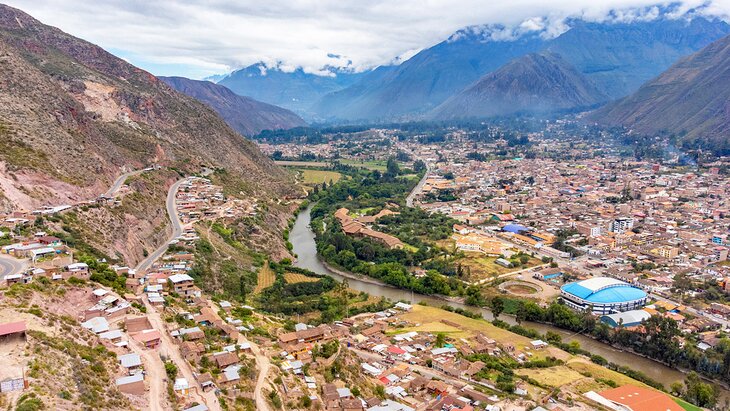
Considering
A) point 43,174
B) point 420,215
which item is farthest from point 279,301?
point 420,215

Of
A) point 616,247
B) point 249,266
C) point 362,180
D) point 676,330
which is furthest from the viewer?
point 362,180

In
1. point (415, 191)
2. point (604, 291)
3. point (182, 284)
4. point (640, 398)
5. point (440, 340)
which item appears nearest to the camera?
point (640, 398)

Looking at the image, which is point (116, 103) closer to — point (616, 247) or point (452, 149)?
point (616, 247)

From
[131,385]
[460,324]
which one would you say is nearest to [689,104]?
[460,324]

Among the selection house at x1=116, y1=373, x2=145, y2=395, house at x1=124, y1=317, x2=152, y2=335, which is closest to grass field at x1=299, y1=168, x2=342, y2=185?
house at x1=124, y1=317, x2=152, y2=335

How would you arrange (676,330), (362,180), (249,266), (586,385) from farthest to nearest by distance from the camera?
(362,180) → (249,266) → (676,330) → (586,385)

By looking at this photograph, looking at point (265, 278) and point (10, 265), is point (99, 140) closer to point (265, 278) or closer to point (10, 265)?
point (265, 278)
